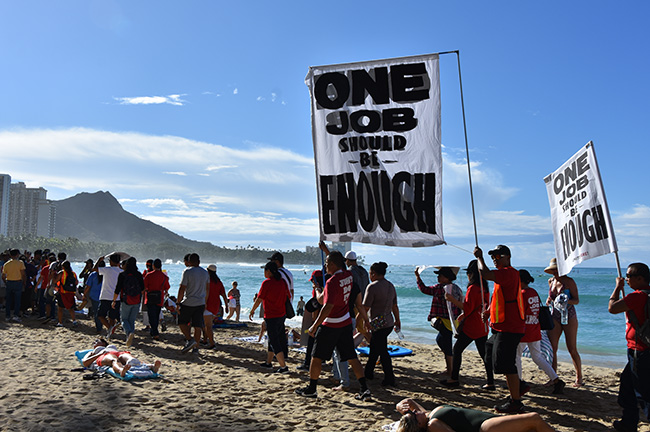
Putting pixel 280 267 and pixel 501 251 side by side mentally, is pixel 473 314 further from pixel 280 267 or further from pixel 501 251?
pixel 280 267

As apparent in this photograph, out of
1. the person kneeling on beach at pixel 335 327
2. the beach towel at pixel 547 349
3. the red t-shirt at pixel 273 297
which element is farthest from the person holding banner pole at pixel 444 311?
the red t-shirt at pixel 273 297

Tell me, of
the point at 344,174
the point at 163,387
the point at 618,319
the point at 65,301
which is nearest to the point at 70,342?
the point at 65,301

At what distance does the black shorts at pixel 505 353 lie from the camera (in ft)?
18.5

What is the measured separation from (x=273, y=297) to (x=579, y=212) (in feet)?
14.7

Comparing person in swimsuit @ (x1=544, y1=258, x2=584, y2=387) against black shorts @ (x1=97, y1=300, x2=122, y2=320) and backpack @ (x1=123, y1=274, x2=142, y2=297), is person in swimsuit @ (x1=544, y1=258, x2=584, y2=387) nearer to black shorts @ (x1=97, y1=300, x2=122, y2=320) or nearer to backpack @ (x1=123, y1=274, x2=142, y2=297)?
backpack @ (x1=123, y1=274, x2=142, y2=297)

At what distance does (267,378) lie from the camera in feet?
24.7

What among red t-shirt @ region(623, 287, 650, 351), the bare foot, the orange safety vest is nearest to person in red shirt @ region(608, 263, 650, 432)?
red t-shirt @ region(623, 287, 650, 351)

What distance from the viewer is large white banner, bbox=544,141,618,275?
5277 mm

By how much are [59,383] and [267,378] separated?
2802 mm

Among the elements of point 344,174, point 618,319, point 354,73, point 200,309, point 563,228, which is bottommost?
point 618,319

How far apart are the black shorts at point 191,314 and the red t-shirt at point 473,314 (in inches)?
196

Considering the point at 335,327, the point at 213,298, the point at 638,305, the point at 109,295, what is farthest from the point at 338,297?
the point at 109,295

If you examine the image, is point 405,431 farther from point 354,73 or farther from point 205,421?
point 354,73

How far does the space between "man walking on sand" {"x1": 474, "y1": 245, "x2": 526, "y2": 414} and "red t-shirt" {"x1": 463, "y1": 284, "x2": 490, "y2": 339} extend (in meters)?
1.24
